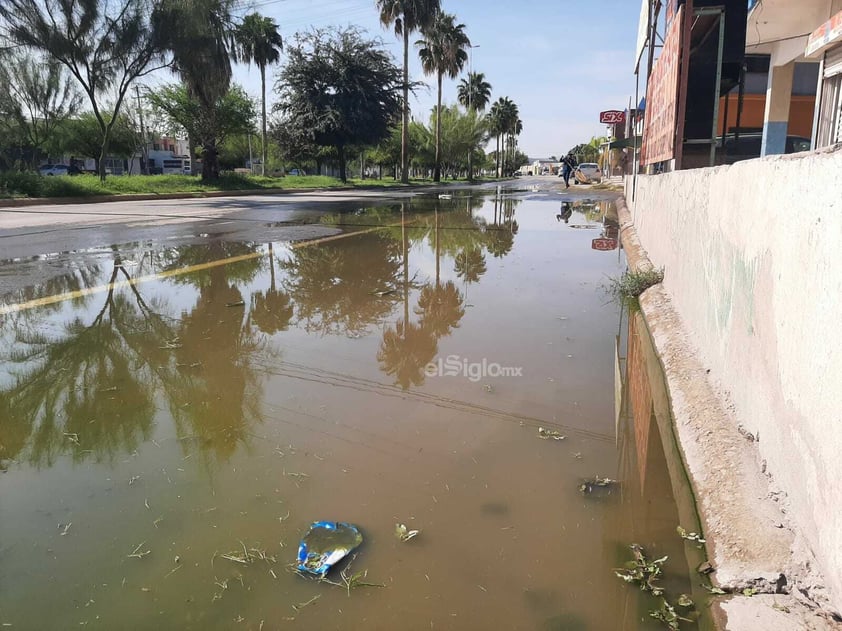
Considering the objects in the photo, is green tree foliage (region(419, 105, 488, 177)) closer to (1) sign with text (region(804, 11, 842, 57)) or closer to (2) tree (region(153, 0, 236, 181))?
(2) tree (region(153, 0, 236, 181))

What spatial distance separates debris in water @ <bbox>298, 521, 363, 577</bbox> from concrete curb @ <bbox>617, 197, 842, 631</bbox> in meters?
1.42

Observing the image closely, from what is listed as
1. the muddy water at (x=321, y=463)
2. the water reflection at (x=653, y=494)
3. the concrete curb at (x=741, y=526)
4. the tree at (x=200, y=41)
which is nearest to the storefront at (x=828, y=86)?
the muddy water at (x=321, y=463)

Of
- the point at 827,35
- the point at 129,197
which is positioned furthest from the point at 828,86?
the point at 129,197

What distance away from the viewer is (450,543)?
101 inches

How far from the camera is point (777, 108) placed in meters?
13.2

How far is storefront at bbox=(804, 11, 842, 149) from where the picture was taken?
28.6 feet

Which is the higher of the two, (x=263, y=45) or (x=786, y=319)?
(x=263, y=45)

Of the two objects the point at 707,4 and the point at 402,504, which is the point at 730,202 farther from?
the point at 707,4

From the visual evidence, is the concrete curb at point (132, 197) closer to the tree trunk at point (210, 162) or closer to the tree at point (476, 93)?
the tree trunk at point (210, 162)

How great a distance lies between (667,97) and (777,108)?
23.0ft

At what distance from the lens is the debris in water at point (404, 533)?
2604mm

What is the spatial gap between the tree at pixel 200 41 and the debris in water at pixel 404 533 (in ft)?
93.9

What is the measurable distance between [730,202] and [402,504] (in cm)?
267

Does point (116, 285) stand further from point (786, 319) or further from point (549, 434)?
point (786, 319)
